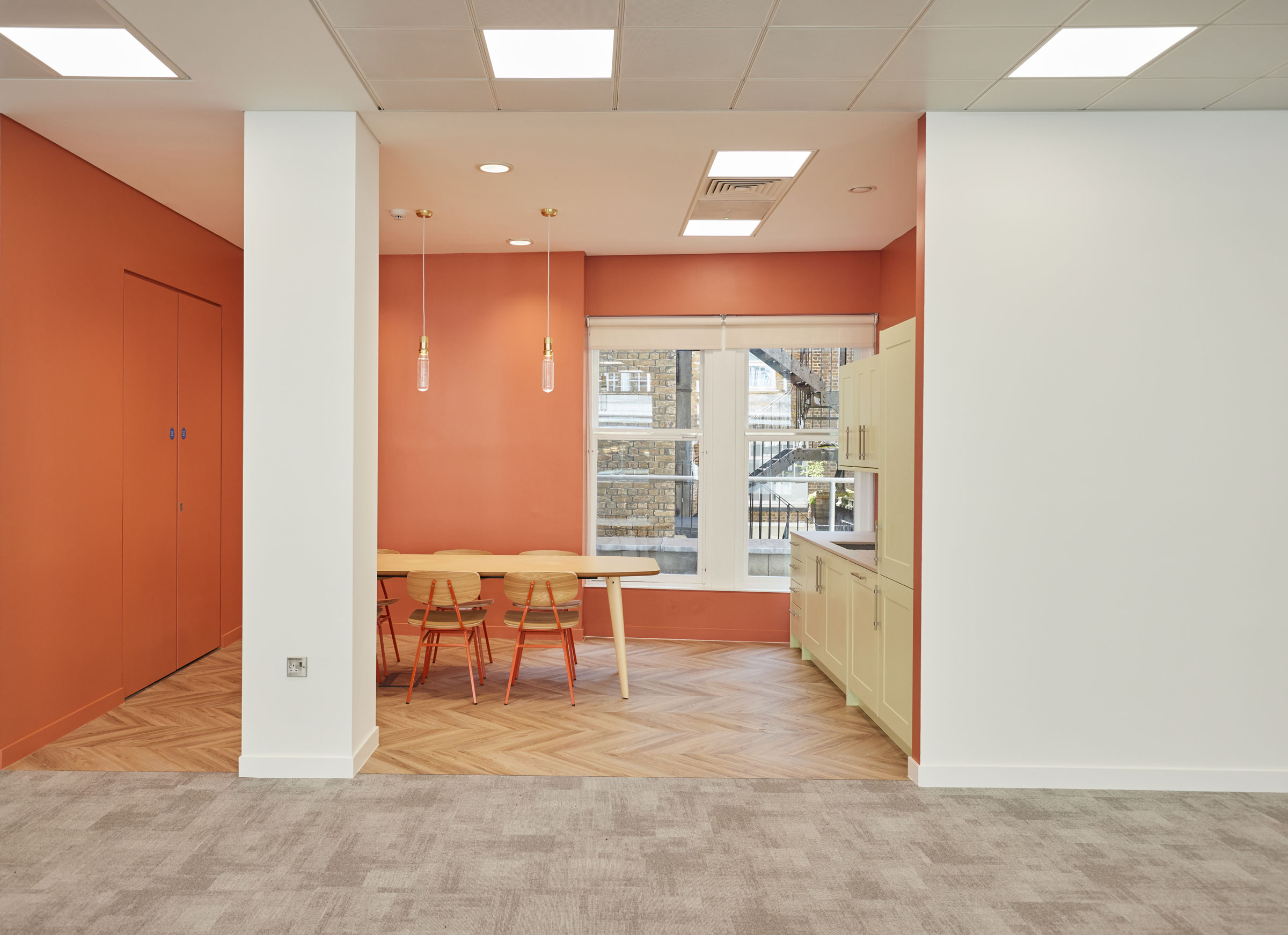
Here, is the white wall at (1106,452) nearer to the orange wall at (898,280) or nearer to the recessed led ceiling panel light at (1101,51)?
the recessed led ceiling panel light at (1101,51)

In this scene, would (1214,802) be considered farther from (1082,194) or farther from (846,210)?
(846,210)

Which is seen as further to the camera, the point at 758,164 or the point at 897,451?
the point at 758,164

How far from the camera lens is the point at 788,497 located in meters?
6.61

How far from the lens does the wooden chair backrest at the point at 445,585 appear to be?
4770 millimetres

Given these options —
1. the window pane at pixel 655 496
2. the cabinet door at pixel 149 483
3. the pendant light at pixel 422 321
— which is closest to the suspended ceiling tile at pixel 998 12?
the pendant light at pixel 422 321

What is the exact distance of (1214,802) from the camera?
3.48 metres

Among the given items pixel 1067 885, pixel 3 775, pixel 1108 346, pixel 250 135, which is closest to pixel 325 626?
pixel 3 775

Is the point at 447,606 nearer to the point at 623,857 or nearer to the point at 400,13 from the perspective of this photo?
the point at 623,857

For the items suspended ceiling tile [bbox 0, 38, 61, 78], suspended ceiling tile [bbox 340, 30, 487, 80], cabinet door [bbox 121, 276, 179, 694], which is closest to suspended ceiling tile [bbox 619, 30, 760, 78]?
suspended ceiling tile [bbox 340, 30, 487, 80]

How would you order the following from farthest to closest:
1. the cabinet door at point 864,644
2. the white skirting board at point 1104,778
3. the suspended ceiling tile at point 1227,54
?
the cabinet door at point 864,644 → the white skirting board at point 1104,778 → the suspended ceiling tile at point 1227,54

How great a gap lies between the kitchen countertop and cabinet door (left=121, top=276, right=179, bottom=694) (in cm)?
413

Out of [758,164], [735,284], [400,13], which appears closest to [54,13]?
[400,13]

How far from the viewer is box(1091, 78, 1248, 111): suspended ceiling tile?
3.34 metres

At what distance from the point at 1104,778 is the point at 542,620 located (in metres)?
3.00
